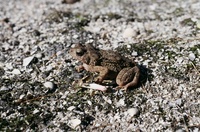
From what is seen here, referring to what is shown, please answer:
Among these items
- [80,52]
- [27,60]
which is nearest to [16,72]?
[27,60]

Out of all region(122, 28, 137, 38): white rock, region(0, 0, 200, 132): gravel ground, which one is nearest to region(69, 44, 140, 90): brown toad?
region(0, 0, 200, 132): gravel ground

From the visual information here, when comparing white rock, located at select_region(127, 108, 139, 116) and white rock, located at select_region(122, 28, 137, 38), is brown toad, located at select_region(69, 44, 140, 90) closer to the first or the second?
white rock, located at select_region(127, 108, 139, 116)

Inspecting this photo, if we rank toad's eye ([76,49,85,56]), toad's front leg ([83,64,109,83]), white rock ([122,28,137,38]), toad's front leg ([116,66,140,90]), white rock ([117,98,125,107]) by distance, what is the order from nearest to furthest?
white rock ([117,98,125,107]) → toad's front leg ([116,66,140,90]) → toad's front leg ([83,64,109,83]) → toad's eye ([76,49,85,56]) → white rock ([122,28,137,38])

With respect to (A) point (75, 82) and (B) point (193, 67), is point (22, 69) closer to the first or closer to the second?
(A) point (75, 82)

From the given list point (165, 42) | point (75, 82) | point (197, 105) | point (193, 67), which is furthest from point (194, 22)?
point (75, 82)

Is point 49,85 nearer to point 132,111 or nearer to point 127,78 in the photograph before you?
point 127,78

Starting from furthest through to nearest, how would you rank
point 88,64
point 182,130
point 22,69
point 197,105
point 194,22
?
point 194,22 < point 22,69 < point 88,64 < point 197,105 < point 182,130

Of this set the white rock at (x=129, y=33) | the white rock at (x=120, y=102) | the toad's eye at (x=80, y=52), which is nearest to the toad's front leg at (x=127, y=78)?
the white rock at (x=120, y=102)
